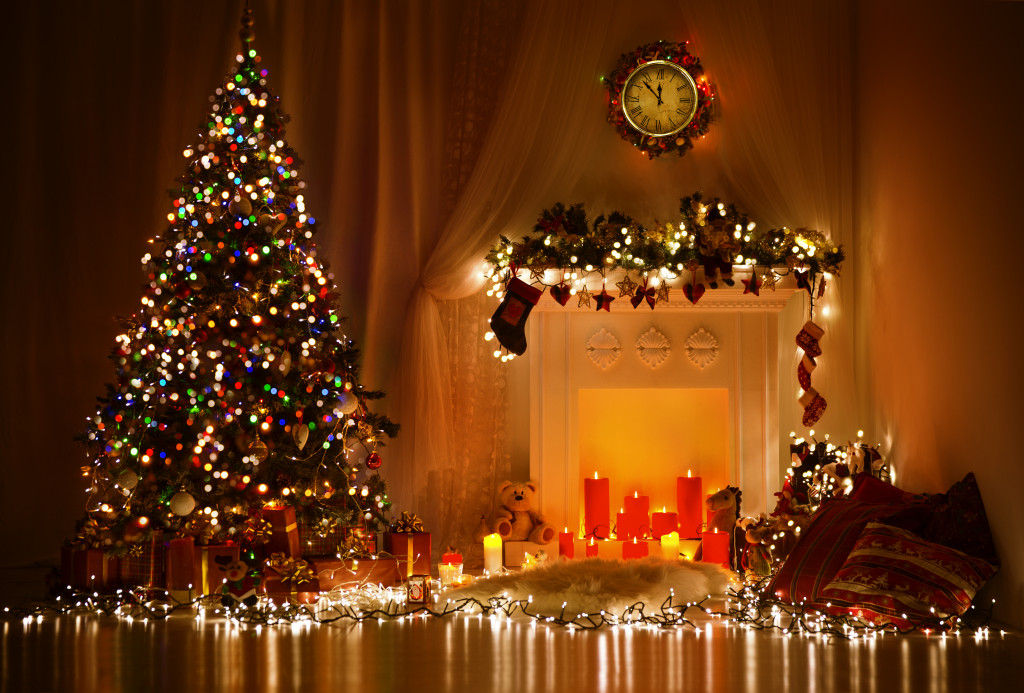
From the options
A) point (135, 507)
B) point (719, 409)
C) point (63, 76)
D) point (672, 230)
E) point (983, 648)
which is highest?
point (63, 76)

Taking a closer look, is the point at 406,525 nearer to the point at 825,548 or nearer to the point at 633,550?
the point at 633,550

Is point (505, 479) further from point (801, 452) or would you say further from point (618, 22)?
point (618, 22)

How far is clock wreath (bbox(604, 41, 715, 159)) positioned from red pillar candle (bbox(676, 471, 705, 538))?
1858 millimetres

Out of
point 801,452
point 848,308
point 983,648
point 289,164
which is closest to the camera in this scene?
point 983,648

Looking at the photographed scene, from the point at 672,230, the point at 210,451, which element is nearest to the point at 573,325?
the point at 672,230

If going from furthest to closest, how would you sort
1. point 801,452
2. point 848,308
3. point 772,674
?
point 848,308 < point 801,452 < point 772,674

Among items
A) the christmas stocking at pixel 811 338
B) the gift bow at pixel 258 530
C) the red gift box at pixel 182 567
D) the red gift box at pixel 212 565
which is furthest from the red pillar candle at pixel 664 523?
the red gift box at pixel 182 567

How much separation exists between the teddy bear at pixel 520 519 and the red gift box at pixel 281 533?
4.35 ft

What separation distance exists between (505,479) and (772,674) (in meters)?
2.75

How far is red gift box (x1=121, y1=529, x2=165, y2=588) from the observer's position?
13.7 ft

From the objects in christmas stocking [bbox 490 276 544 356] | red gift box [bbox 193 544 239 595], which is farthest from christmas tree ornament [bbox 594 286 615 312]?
red gift box [bbox 193 544 239 595]

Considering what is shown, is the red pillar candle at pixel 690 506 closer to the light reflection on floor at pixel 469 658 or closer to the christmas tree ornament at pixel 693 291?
the christmas tree ornament at pixel 693 291

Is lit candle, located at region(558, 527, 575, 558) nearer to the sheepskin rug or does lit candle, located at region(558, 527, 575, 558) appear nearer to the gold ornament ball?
the sheepskin rug

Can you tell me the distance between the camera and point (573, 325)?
5508 millimetres
